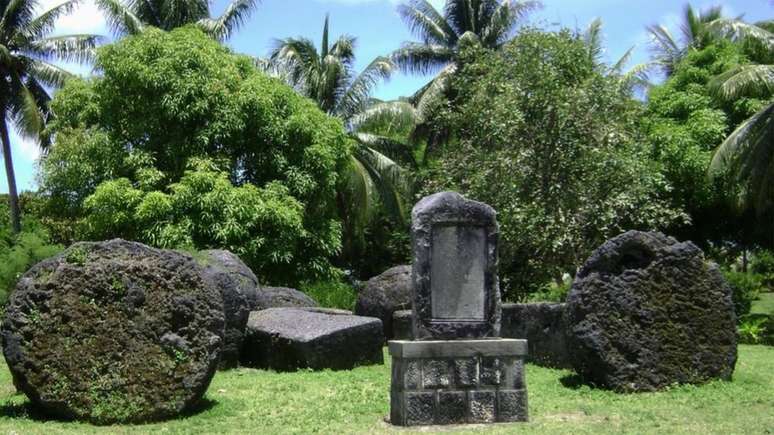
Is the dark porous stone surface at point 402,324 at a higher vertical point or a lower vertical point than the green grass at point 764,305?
lower

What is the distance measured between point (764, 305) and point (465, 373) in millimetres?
25919

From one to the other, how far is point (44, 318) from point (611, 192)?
45.8ft

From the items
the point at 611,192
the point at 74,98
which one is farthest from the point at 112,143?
the point at 611,192

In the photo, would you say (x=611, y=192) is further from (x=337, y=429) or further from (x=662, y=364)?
(x=337, y=429)

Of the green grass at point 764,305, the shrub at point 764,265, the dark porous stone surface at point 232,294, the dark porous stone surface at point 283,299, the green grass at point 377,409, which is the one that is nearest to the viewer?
the green grass at point 377,409

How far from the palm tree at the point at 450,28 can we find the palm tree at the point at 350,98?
73.8 inches

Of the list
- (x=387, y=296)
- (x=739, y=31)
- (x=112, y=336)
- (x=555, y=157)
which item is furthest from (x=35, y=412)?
(x=739, y=31)

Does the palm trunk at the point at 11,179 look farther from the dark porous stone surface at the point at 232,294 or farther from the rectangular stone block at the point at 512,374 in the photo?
the rectangular stone block at the point at 512,374

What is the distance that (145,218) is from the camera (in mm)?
22062

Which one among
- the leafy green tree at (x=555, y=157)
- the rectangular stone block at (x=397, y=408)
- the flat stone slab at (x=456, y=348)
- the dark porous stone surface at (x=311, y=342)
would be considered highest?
the leafy green tree at (x=555, y=157)

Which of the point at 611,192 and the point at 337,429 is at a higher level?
the point at 611,192

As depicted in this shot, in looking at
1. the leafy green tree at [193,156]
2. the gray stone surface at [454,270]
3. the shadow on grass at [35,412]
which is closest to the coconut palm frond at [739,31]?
the leafy green tree at [193,156]

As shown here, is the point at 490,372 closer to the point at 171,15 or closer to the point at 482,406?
the point at 482,406

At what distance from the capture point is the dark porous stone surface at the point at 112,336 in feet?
30.8
